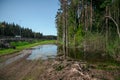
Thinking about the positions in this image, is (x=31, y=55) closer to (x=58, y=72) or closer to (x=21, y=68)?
(x=21, y=68)

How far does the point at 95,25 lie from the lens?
49.4 metres

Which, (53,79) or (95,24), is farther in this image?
(95,24)

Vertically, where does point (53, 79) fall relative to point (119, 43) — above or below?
below

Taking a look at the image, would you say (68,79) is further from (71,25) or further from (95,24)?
(71,25)

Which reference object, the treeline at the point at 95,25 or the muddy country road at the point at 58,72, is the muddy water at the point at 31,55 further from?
the treeline at the point at 95,25

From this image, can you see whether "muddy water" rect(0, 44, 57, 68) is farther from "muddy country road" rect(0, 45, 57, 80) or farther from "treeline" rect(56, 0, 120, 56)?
"treeline" rect(56, 0, 120, 56)

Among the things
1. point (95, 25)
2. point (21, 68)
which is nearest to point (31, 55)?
point (21, 68)

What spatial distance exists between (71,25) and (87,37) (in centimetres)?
2283

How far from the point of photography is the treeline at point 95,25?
32.7m

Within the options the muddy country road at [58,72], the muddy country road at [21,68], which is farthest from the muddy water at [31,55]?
the muddy country road at [58,72]

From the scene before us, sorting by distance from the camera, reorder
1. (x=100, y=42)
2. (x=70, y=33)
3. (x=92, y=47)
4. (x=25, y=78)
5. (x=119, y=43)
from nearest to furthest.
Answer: (x=25, y=78) → (x=119, y=43) → (x=100, y=42) → (x=92, y=47) → (x=70, y=33)

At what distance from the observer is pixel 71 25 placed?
63656 mm

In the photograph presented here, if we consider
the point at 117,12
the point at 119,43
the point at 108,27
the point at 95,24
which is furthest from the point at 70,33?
the point at 119,43

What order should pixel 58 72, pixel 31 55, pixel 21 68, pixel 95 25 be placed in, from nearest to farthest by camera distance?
pixel 58 72 < pixel 21 68 < pixel 31 55 < pixel 95 25
